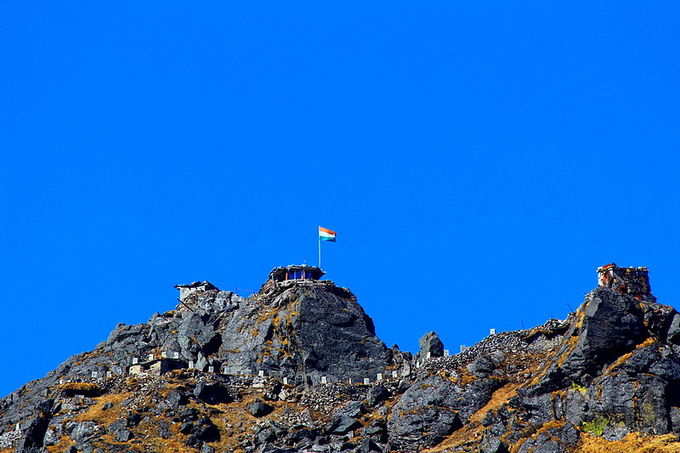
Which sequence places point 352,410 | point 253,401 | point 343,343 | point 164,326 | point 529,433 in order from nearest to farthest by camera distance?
point 529,433 → point 352,410 → point 253,401 → point 343,343 → point 164,326

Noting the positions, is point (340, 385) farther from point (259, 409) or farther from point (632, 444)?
point (632, 444)

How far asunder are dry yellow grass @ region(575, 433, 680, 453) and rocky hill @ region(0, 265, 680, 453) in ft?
0.58

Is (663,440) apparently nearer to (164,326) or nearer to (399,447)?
(399,447)

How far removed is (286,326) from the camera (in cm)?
13800

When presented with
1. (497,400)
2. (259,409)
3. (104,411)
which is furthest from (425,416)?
(104,411)

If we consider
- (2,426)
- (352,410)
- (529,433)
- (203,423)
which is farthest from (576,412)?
(2,426)

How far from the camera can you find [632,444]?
305ft

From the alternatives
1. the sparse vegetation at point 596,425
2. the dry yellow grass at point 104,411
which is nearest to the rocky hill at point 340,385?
the sparse vegetation at point 596,425

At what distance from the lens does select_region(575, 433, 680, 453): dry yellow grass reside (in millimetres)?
90312

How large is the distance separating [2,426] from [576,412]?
209 ft

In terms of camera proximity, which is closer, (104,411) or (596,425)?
(596,425)

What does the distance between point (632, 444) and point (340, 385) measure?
39509 mm

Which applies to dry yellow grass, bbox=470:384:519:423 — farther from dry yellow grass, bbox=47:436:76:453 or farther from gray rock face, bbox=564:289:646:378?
dry yellow grass, bbox=47:436:76:453

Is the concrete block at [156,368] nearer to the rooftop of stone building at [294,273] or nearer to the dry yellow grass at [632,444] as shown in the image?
the rooftop of stone building at [294,273]
